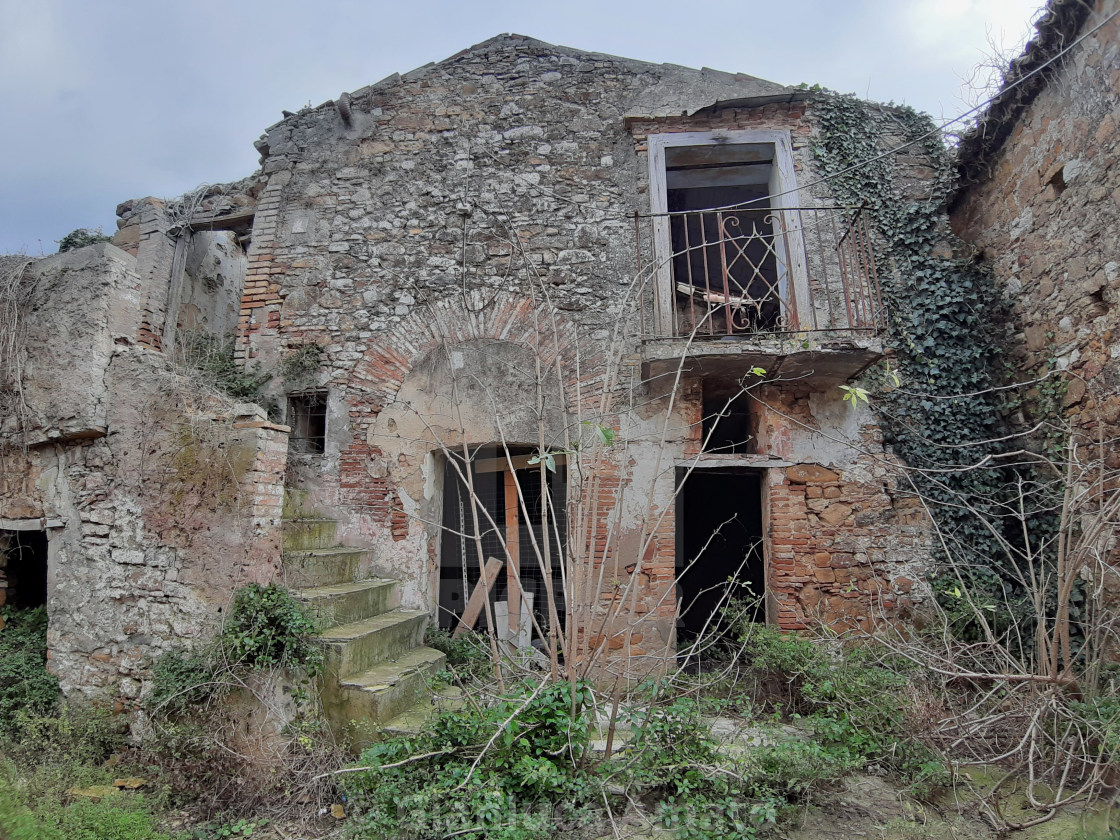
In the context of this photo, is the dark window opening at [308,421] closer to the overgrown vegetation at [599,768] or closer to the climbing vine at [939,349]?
the overgrown vegetation at [599,768]

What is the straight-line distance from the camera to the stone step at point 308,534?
5254mm

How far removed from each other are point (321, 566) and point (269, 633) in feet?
3.04

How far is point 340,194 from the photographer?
6680 millimetres

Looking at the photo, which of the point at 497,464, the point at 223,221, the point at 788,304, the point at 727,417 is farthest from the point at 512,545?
the point at 223,221

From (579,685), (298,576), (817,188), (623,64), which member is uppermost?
(623,64)

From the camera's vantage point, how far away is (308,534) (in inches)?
217

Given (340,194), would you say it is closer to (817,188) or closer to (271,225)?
(271,225)

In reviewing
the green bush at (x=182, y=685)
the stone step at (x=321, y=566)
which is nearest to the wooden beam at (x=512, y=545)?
the stone step at (x=321, y=566)

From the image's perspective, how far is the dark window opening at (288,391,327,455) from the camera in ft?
20.5

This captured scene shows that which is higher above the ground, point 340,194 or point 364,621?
point 340,194

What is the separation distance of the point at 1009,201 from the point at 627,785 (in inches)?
231

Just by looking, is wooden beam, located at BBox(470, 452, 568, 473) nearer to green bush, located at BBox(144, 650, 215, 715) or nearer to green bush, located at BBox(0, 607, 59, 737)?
green bush, located at BBox(144, 650, 215, 715)

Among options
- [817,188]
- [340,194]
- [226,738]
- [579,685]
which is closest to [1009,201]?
[817,188]

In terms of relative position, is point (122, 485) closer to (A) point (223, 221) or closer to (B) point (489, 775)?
(A) point (223, 221)
